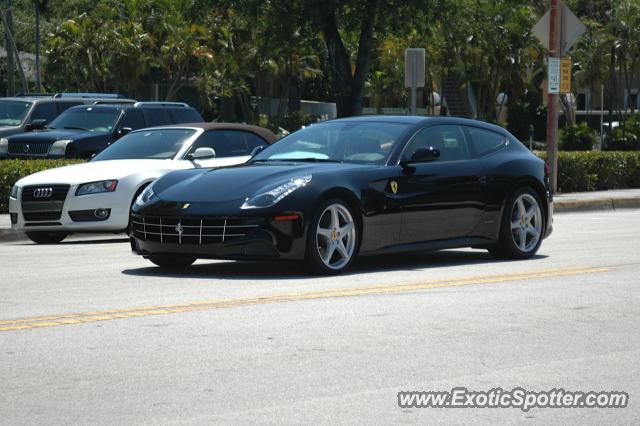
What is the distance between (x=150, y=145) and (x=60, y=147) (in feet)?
21.2

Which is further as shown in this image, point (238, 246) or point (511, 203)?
point (511, 203)

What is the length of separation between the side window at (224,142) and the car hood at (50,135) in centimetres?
606

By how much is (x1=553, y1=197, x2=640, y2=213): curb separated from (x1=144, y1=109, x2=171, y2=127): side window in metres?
7.08

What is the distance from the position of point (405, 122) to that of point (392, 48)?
54.9m

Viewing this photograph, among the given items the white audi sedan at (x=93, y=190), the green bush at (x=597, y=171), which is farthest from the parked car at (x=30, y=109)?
the white audi sedan at (x=93, y=190)

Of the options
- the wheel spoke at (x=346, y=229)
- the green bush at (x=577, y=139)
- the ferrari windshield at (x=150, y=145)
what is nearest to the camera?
the wheel spoke at (x=346, y=229)

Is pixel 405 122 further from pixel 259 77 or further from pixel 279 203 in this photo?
pixel 259 77

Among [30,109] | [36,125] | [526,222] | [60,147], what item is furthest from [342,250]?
[30,109]

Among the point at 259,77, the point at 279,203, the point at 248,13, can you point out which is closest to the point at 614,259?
the point at 279,203

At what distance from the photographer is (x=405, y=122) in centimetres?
1202

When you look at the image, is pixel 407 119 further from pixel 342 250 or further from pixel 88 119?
pixel 88 119

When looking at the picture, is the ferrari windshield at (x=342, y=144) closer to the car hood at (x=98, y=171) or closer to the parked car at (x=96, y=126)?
the car hood at (x=98, y=171)

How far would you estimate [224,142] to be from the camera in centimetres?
1681

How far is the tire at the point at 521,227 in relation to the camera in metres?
12.5
